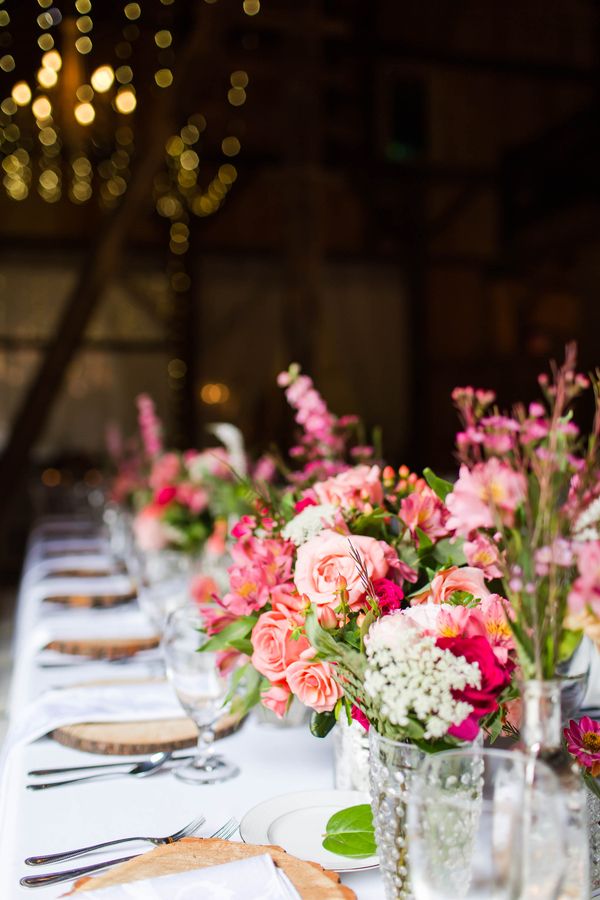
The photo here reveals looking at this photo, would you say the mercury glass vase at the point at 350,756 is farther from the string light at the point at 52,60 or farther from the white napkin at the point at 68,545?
the string light at the point at 52,60

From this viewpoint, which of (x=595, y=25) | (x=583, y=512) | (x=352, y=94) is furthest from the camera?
(x=352, y=94)

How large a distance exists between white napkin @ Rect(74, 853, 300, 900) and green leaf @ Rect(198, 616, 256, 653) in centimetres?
31

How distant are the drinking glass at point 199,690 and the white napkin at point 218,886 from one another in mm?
345

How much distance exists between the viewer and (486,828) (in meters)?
0.67

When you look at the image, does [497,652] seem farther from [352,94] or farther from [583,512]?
[352,94]

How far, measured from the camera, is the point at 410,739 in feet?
2.73

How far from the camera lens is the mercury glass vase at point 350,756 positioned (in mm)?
1126

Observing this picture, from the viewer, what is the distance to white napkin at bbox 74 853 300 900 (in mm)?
846

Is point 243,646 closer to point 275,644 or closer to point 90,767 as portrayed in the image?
point 275,644

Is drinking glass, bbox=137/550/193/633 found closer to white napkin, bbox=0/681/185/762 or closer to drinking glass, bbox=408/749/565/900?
white napkin, bbox=0/681/185/762

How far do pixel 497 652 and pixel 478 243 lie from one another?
10.9 m

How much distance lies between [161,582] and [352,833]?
1.32m

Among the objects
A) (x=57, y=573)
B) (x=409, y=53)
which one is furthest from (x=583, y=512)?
(x=409, y=53)

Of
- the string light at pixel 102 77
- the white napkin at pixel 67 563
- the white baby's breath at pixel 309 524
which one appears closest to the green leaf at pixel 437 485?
the white baby's breath at pixel 309 524
